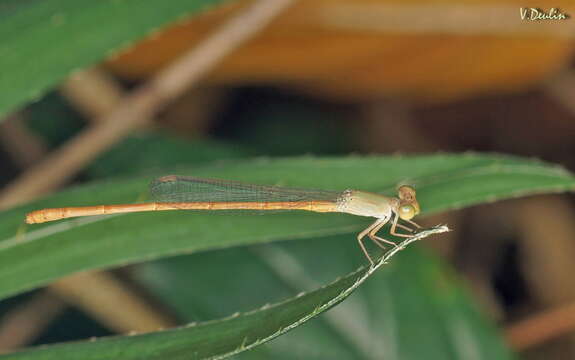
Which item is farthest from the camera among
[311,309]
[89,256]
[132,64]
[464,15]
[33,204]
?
[132,64]

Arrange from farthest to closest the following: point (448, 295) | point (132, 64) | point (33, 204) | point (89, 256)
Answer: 1. point (132, 64)
2. point (448, 295)
3. point (33, 204)
4. point (89, 256)

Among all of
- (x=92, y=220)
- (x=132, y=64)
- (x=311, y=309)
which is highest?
(x=132, y=64)

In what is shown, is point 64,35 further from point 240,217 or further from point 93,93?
point 93,93

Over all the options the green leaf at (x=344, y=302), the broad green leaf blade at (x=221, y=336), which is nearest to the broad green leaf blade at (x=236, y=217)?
the broad green leaf blade at (x=221, y=336)

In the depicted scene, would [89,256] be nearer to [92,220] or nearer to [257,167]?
[92,220]

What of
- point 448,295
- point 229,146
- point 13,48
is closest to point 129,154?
point 229,146

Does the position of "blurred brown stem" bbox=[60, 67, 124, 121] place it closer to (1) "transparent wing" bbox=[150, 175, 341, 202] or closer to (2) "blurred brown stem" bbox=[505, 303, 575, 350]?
(1) "transparent wing" bbox=[150, 175, 341, 202]

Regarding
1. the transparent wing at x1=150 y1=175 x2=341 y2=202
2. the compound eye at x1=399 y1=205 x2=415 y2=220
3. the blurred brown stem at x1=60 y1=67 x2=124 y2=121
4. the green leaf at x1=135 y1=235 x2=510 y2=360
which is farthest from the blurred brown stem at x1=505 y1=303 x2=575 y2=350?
the blurred brown stem at x1=60 y1=67 x2=124 y2=121
